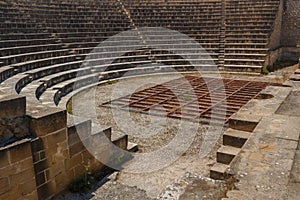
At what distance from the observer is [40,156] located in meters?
3.20

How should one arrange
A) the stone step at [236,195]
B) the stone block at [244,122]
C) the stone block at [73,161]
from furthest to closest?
the stone block at [244,122], the stone block at [73,161], the stone step at [236,195]

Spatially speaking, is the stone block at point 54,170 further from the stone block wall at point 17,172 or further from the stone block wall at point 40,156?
the stone block wall at point 17,172

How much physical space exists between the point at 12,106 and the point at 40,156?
2.09 ft

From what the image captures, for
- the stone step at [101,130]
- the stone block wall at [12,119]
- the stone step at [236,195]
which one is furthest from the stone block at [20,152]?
the stone step at [236,195]

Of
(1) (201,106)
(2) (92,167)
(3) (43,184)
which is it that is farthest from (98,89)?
(3) (43,184)

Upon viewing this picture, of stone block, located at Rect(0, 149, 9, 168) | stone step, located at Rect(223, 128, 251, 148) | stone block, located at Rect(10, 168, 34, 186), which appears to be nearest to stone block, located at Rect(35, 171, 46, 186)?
stone block, located at Rect(10, 168, 34, 186)

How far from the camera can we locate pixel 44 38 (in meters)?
10.9

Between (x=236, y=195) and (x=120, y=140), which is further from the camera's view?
(x=120, y=140)

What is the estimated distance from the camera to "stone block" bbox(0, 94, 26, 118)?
290 centimetres

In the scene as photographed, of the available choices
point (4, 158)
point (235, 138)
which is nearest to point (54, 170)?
point (4, 158)

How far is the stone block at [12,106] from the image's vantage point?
2.90m

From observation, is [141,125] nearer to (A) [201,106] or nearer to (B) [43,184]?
(A) [201,106]

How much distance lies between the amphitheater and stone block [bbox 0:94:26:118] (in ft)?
0.04

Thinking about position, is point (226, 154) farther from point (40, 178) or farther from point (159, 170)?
point (40, 178)
